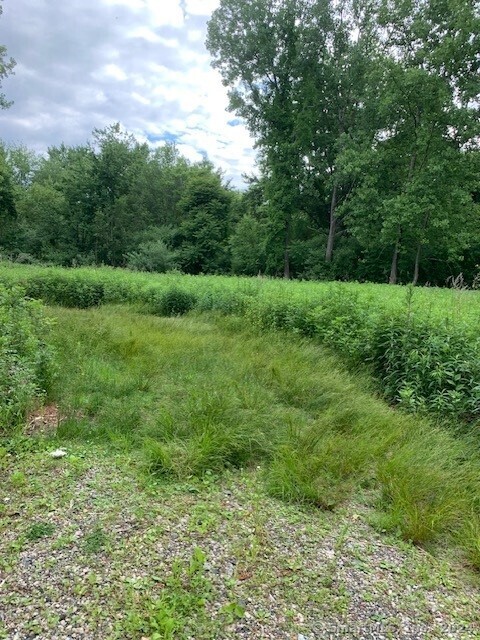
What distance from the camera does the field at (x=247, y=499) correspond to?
158cm

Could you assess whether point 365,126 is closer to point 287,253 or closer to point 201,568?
point 287,253

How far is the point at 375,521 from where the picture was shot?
7.24ft

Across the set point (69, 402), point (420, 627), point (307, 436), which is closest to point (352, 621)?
point (420, 627)

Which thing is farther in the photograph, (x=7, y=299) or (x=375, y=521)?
(x=7, y=299)

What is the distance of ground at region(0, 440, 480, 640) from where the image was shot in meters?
1.51

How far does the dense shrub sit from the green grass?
32 cm

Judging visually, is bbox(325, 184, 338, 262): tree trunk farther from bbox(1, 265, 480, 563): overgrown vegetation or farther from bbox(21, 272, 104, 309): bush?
bbox(1, 265, 480, 563): overgrown vegetation

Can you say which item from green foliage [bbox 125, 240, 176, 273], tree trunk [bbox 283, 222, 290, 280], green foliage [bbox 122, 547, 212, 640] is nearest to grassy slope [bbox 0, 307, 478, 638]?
green foliage [bbox 122, 547, 212, 640]

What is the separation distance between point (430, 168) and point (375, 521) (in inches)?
651

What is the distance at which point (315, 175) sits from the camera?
69.4 feet

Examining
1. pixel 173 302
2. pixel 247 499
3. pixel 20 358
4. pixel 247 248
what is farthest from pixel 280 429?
pixel 247 248

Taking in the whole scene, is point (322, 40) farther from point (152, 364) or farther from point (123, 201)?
point (152, 364)

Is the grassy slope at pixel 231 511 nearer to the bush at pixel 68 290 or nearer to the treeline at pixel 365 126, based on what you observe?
the bush at pixel 68 290

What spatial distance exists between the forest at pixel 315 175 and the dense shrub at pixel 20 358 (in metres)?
10.2
